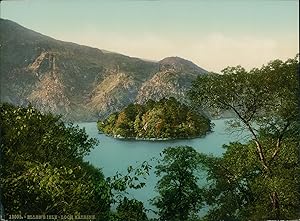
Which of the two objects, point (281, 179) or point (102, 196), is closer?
point (102, 196)

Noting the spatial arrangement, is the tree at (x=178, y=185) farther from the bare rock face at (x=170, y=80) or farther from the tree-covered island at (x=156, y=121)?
the bare rock face at (x=170, y=80)

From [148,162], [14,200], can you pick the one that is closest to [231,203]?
[148,162]

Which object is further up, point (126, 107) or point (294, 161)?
point (126, 107)

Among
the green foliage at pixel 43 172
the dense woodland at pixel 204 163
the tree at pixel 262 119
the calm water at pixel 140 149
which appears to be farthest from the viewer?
the calm water at pixel 140 149

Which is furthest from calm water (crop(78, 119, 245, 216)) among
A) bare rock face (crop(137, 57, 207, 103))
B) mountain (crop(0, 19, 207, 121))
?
bare rock face (crop(137, 57, 207, 103))

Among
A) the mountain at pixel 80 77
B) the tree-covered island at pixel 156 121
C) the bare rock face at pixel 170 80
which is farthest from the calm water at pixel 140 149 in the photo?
the bare rock face at pixel 170 80

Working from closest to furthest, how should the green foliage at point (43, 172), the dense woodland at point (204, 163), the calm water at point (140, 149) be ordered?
1. the green foliage at point (43, 172)
2. the dense woodland at point (204, 163)
3. the calm water at point (140, 149)

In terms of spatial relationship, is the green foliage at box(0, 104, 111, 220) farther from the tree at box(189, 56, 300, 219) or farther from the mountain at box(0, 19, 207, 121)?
the tree at box(189, 56, 300, 219)

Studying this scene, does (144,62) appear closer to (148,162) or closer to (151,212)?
(148,162)
